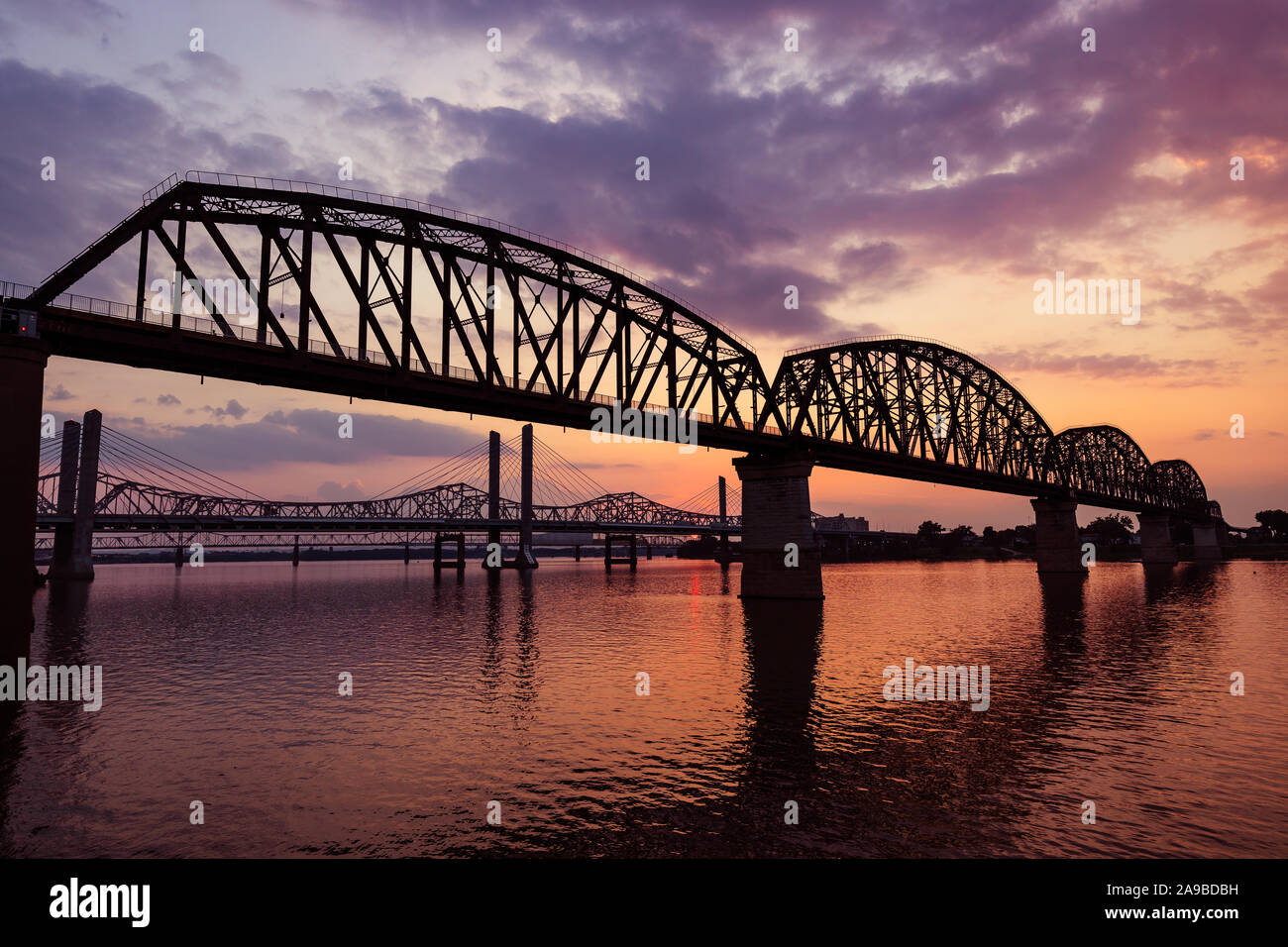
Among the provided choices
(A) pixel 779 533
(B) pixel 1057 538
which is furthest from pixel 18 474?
(B) pixel 1057 538

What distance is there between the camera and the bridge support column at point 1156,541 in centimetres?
17312

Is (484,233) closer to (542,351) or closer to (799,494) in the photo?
(542,351)

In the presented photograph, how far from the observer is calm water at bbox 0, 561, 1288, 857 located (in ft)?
45.2

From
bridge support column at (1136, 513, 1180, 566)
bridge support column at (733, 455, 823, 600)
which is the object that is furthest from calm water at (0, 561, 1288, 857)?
bridge support column at (1136, 513, 1180, 566)

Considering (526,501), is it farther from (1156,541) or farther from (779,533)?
(1156,541)

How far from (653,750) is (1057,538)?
138m

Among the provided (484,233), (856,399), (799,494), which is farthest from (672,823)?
(856,399)

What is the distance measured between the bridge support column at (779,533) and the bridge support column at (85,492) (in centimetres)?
10585

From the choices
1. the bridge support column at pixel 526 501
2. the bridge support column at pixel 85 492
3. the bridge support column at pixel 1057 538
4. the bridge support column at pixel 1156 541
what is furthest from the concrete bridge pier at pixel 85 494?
the bridge support column at pixel 1156 541

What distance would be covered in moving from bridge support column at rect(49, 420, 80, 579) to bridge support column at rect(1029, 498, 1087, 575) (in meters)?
170

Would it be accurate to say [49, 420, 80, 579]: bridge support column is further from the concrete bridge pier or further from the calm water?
the calm water

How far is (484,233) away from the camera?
175ft

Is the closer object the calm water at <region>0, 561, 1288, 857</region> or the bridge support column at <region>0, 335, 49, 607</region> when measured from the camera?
the calm water at <region>0, 561, 1288, 857</region>
